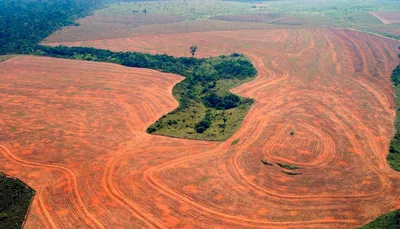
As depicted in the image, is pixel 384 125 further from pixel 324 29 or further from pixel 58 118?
pixel 324 29

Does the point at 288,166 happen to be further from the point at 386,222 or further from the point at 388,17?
the point at 388,17

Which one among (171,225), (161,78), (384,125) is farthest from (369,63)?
(171,225)

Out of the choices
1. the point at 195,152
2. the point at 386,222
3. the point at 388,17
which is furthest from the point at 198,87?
the point at 388,17

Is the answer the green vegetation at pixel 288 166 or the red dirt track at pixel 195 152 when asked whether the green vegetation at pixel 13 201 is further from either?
the green vegetation at pixel 288 166

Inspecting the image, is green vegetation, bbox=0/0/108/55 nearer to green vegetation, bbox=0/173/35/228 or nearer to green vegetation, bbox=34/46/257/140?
green vegetation, bbox=34/46/257/140

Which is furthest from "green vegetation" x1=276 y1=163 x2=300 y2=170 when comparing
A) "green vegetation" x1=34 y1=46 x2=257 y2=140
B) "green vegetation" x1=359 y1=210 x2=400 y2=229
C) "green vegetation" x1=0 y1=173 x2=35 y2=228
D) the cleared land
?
the cleared land

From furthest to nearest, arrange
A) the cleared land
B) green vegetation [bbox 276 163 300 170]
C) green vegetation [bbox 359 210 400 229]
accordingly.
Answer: the cleared land < green vegetation [bbox 276 163 300 170] < green vegetation [bbox 359 210 400 229]

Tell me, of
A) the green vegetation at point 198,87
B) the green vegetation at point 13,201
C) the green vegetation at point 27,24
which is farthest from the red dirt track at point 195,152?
the green vegetation at point 27,24
